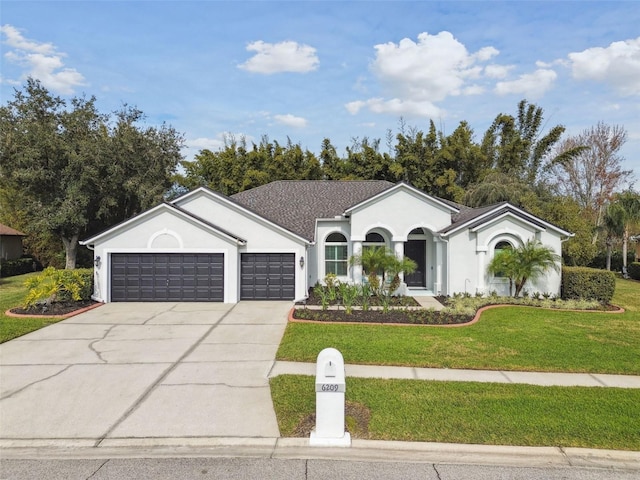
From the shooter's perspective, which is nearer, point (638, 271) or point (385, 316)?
point (385, 316)

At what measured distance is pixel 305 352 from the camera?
914 centimetres

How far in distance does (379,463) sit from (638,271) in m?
30.5

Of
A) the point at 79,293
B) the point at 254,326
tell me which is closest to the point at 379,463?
the point at 254,326

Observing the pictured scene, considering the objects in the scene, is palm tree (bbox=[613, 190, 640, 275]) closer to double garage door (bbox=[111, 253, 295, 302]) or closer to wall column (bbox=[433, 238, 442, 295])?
wall column (bbox=[433, 238, 442, 295])

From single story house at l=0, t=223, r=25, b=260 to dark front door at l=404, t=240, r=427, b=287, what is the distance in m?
30.9

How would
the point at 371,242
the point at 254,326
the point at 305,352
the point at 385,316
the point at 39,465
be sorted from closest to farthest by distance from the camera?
the point at 39,465 < the point at 305,352 < the point at 254,326 < the point at 385,316 < the point at 371,242

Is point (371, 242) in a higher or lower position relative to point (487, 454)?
higher

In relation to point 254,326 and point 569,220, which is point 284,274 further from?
point 569,220

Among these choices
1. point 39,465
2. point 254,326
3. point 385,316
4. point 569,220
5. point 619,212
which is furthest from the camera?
point 619,212

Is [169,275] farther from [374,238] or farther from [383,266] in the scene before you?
[374,238]

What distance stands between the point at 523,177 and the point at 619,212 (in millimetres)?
11766

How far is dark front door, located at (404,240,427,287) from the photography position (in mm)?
19444

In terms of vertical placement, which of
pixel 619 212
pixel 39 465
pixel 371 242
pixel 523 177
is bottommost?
pixel 39 465

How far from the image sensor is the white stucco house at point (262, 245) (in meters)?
16.2
